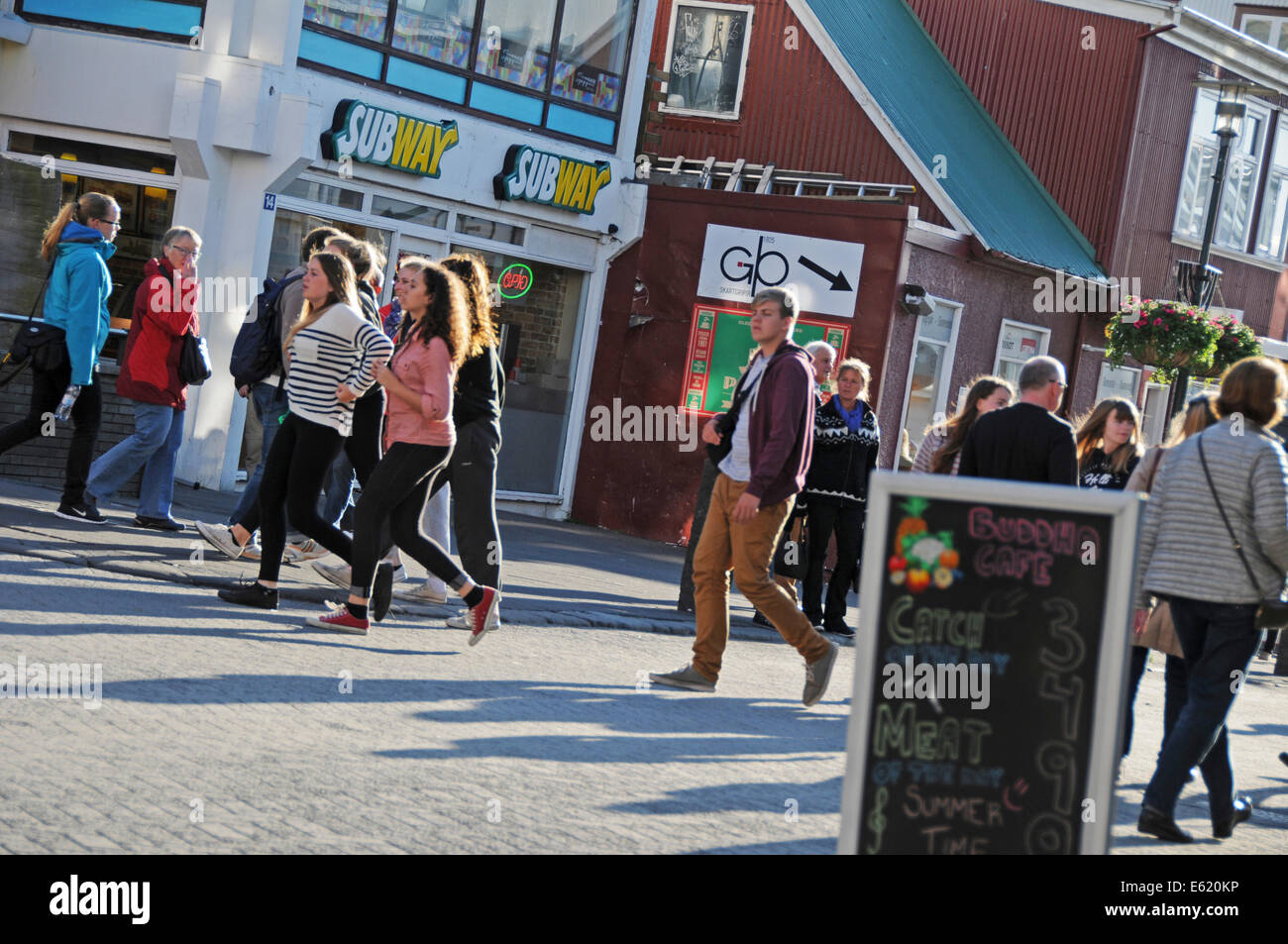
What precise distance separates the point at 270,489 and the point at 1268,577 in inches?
194

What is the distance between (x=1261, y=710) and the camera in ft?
40.5

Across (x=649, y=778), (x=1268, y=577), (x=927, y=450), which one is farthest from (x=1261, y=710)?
(x=649, y=778)

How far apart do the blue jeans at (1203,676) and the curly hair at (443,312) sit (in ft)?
12.4

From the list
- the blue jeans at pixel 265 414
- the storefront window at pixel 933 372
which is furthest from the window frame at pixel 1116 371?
the blue jeans at pixel 265 414

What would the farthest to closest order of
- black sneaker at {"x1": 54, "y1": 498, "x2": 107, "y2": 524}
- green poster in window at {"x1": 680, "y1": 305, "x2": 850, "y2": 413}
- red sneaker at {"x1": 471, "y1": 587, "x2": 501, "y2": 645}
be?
green poster in window at {"x1": 680, "y1": 305, "x2": 850, "y2": 413} < black sneaker at {"x1": 54, "y1": 498, "x2": 107, "y2": 524} < red sneaker at {"x1": 471, "y1": 587, "x2": 501, "y2": 645}

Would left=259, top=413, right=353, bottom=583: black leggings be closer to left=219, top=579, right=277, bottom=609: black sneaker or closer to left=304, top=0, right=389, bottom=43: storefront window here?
left=219, top=579, right=277, bottom=609: black sneaker

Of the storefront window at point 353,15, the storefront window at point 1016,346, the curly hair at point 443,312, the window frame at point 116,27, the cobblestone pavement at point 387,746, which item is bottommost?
the cobblestone pavement at point 387,746

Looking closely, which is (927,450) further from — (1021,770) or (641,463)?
(641,463)

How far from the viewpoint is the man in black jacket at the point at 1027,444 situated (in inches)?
313

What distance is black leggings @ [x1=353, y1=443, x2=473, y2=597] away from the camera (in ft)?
28.7

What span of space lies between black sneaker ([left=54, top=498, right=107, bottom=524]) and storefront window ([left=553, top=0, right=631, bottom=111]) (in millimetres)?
8001

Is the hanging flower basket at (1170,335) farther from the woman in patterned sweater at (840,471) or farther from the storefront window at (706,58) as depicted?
the woman in patterned sweater at (840,471)

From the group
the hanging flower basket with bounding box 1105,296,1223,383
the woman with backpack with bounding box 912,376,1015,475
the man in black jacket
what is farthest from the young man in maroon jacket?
the hanging flower basket with bounding box 1105,296,1223,383
